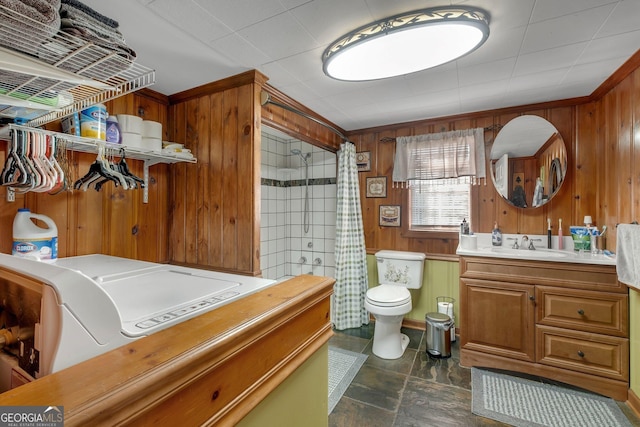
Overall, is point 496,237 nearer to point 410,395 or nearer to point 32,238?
point 410,395

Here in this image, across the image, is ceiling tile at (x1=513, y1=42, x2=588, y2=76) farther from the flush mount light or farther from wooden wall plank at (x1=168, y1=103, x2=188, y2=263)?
wooden wall plank at (x1=168, y1=103, x2=188, y2=263)

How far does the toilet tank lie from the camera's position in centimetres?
273

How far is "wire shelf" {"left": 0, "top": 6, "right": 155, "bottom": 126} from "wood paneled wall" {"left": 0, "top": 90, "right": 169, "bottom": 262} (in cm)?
51

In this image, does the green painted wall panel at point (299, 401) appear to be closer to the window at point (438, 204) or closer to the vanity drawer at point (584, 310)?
the vanity drawer at point (584, 310)

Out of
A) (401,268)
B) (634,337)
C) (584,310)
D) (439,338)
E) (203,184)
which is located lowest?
(439,338)

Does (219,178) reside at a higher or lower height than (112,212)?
higher

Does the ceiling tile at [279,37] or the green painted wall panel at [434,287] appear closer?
the ceiling tile at [279,37]

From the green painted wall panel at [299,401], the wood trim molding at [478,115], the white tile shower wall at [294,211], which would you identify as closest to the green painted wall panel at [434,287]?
the white tile shower wall at [294,211]

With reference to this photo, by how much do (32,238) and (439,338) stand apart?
2.64m

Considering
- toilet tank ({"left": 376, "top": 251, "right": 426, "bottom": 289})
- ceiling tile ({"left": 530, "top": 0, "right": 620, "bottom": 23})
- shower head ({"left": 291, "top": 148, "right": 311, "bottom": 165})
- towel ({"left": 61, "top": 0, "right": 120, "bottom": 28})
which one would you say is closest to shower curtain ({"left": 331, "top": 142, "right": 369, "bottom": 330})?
toilet tank ({"left": 376, "top": 251, "right": 426, "bottom": 289})

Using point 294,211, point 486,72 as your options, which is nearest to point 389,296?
point 294,211

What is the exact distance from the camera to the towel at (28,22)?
2.43 ft

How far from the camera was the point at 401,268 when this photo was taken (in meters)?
2.79

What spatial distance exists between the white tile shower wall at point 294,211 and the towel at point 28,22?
2349mm
